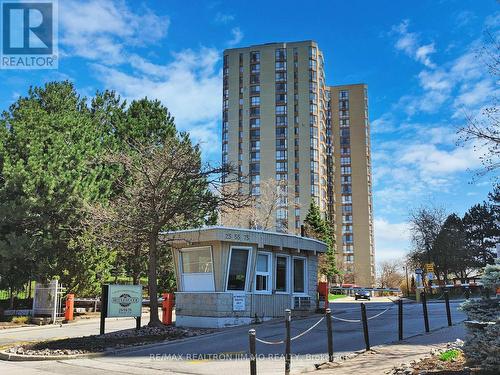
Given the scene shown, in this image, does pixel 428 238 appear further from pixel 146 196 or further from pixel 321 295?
pixel 146 196

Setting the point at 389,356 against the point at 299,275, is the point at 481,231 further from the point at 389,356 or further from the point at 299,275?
the point at 389,356

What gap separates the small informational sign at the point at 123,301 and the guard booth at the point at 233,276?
318 cm

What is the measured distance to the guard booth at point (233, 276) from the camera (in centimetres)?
2002

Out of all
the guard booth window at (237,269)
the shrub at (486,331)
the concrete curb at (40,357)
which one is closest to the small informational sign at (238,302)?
the guard booth window at (237,269)

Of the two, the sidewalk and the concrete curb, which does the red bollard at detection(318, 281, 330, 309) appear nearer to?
the sidewalk

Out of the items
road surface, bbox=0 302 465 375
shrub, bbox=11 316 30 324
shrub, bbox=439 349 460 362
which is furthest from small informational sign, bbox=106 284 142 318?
shrub, bbox=439 349 460 362

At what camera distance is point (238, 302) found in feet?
66.4

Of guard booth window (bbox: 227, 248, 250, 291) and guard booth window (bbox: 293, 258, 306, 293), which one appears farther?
guard booth window (bbox: 293, 258, 306, 293)

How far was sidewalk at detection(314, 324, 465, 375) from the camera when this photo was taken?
9719 mm

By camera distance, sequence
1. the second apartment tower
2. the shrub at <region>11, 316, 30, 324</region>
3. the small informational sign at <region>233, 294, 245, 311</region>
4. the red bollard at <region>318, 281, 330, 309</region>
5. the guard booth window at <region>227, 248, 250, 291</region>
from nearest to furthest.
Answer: the small informational sign at <region>233, 294, 245, 311</region>, the guard booth window at <region>227, 248, 250, 291</region>, the red bollard at <region>318, 281, 330, 309</region>, the shrub at <region>11, 316, 30, 324</region>, the second apartment tower

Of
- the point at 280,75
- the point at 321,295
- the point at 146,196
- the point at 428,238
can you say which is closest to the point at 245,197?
the point at 146,196

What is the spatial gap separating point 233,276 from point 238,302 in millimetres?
1015

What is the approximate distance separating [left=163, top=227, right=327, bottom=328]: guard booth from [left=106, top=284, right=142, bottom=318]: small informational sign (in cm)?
318

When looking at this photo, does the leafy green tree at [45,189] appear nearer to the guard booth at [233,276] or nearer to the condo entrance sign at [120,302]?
the guard booth at [233,276]
